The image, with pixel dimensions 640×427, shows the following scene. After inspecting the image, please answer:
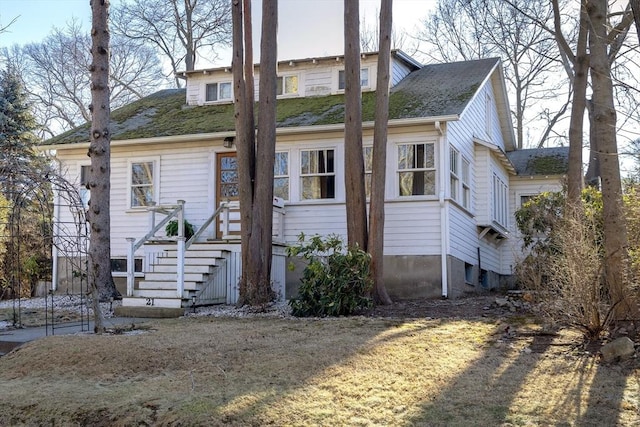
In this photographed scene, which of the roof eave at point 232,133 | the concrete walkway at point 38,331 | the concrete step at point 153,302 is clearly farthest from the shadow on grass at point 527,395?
the roof eave at point 232,133

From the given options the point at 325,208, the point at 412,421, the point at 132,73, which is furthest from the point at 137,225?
the point at 132,73

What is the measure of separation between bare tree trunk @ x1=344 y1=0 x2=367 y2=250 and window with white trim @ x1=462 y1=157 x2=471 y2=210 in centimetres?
483

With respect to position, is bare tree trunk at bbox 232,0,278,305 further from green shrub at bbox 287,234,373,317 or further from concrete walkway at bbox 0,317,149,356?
concrete walkway at bbox 0,317,149,356

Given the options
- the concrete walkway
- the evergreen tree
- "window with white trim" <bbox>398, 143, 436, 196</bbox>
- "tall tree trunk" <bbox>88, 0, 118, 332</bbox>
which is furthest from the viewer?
the evergreen tree

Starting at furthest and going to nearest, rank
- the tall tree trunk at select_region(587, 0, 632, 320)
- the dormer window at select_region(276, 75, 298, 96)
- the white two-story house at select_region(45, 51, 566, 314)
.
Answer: the dormer window at select_region(276, 75, 298, 96)
the white two-story house at select_region(45, 51, 566, 314)
the tall tree trunk at select_region(587, 0, 632, 320)

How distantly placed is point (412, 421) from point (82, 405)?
2.70 m

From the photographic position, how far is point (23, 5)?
10.6 meters

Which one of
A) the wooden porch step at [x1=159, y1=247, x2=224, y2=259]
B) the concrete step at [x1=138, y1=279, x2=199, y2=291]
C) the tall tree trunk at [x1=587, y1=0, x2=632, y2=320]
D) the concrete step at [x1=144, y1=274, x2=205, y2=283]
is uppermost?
the tall tree trunk at [x1=587, y1=0, x2=632, y2=320]

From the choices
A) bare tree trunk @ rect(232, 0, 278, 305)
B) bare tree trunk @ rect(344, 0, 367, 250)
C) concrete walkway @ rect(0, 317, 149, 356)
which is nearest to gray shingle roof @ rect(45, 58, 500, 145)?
bare tree trunk @ rect(344, 0, 367, 250)

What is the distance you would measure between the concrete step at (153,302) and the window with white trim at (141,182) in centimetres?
461

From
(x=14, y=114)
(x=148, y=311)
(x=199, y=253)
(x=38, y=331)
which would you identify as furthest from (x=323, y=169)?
(x=14, y=114)

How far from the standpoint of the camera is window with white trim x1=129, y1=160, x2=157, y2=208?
1608 cm

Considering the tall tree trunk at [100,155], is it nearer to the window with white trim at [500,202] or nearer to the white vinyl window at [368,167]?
the white vinyl window at [368,167]

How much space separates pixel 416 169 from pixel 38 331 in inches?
321
